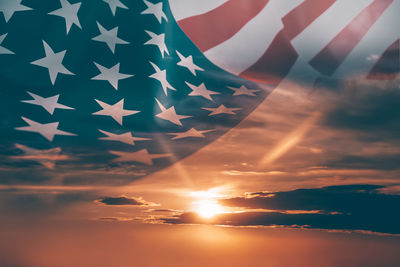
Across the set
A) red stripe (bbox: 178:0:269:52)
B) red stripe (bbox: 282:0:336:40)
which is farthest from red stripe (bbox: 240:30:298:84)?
red stripe (bbox: 178:0:269:52)

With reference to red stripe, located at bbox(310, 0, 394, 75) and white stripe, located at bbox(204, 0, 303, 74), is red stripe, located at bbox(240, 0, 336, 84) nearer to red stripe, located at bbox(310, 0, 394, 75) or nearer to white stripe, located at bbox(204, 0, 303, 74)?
white stripe, located at bbox(204, 0, 303, 74)

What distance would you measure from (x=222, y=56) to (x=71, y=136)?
2508 millimetres

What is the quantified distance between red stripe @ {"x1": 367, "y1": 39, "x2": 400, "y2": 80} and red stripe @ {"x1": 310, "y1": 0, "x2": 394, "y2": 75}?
1.49 feet

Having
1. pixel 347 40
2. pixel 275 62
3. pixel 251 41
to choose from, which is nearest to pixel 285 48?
pixel 275 62

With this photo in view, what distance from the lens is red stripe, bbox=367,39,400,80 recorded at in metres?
8.37

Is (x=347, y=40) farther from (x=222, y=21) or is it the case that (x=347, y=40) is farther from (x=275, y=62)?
(x=222, y=21)

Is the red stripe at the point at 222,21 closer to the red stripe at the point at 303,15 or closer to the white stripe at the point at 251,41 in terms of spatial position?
the white stripe at the point at 251,41

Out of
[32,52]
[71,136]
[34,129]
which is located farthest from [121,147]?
[32,52]

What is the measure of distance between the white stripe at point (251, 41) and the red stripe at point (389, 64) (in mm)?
1522

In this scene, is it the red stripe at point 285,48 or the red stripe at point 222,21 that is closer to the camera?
the red stripe at point 222,21

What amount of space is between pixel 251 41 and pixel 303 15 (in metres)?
0.88

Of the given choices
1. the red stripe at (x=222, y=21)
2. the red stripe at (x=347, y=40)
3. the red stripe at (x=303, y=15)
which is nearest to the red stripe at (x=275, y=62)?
the red stripe at (x=303, y=15)

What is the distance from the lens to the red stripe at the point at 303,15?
839 cm

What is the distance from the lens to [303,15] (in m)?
8.41
